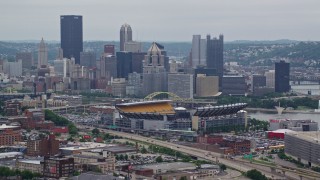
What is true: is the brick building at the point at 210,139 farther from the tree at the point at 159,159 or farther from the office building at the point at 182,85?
the office building at the point at 182,85

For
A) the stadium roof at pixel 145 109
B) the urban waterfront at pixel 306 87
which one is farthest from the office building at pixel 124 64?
the stadium roof at pixel 145 109

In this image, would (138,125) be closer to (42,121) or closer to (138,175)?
(42,121)

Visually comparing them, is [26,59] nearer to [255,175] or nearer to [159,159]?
[159,159]

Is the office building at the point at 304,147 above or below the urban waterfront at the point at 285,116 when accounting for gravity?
above

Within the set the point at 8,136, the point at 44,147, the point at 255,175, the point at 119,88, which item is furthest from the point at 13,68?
the point at 255,175

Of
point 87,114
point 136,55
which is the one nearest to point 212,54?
point 136,55

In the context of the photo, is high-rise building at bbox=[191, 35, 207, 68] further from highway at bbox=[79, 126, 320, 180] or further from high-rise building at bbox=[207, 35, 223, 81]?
highway at bbox=[79, 126, 320, 180]
